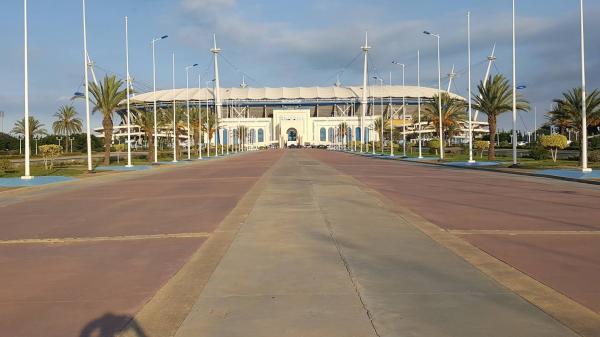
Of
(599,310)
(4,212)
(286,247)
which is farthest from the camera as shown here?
(4,212)

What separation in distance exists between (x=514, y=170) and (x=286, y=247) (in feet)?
92.3

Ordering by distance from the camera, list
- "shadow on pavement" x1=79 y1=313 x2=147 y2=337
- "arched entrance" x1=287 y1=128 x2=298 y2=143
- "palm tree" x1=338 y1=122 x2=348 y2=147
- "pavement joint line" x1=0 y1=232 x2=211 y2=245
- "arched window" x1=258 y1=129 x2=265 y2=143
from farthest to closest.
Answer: "arched entrance" x1=287 y1=128 x2=298 y2=143
"arched window" x1=258 y1=129 x2=265 y2=143
"palm tree" x1=338 y1=122 x2=348 y2=147
"pavement joint line" x1=0 y1=232 x2=211 y2=245
"shadow on pavement" x1=79 y1=313 x2=147 y2=337

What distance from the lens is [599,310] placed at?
6066 millimetres

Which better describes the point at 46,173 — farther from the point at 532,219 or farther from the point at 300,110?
the point at 300,110

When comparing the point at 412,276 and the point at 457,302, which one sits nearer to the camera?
the point at 457,302

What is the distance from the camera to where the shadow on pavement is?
5.38 meters

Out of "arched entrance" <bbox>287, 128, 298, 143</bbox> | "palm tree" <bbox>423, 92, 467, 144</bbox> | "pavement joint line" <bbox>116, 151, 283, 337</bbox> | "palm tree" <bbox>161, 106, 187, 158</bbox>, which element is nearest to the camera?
"pavement joint line" <bbox>116, 151, 283, 337</bbox>

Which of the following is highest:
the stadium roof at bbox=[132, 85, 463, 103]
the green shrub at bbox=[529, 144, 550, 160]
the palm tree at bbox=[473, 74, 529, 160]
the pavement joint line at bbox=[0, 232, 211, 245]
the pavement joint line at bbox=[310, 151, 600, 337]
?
the stadium roof at bbox=[132, 85, 463, 103]

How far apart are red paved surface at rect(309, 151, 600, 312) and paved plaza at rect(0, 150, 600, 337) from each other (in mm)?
55

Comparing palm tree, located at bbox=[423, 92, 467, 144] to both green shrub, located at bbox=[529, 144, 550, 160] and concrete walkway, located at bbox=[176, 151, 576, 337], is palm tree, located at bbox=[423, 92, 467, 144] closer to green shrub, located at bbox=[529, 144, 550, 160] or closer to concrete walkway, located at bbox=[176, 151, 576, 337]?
green shrub, located at bbox=[529, 144, 550, 160]

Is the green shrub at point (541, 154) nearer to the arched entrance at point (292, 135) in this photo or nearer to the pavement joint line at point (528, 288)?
the pavement joint line at point (528, 288)

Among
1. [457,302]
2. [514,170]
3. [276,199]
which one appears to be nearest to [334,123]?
[514,170]

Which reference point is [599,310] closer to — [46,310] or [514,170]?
[46,310]

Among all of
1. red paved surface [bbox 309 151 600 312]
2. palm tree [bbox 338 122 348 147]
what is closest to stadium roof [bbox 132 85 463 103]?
palm tree [bbox 338 122 348 147]
